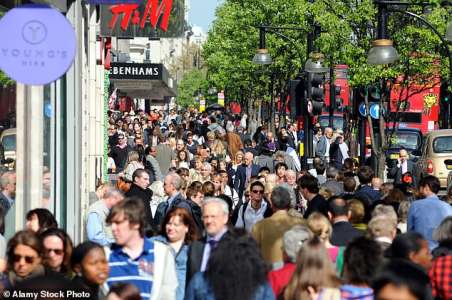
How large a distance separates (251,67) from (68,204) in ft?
155

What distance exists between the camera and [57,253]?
8922 millimetres

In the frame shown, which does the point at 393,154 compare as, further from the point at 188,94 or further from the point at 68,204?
the point at 188,94

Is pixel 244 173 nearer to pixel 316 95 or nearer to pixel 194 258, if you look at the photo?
pixel 316 95

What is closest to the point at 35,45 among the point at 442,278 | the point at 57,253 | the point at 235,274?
the point at 57,253

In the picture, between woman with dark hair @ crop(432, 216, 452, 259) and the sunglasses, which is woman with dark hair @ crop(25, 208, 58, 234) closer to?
the sunglasses

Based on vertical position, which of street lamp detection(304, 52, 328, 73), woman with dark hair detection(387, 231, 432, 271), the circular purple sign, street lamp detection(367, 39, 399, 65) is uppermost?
street lamp detection(304, 52, 328, 73)

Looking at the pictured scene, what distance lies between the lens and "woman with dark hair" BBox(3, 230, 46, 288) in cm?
855

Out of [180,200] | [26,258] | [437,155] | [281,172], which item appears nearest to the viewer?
[26,258]

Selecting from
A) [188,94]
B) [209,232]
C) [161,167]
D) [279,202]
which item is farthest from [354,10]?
[188,94]

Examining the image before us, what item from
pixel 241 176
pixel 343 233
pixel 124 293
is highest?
pixel 241 176

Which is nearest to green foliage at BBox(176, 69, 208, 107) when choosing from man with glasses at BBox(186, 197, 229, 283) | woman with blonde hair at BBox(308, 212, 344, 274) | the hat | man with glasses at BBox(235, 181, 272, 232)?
man with glasses at BBox(235, 181, 272, 232)

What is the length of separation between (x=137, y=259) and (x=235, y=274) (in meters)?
1.17

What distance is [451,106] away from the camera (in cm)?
4778

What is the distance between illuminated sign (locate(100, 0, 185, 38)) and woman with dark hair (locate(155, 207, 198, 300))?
11373 mm
